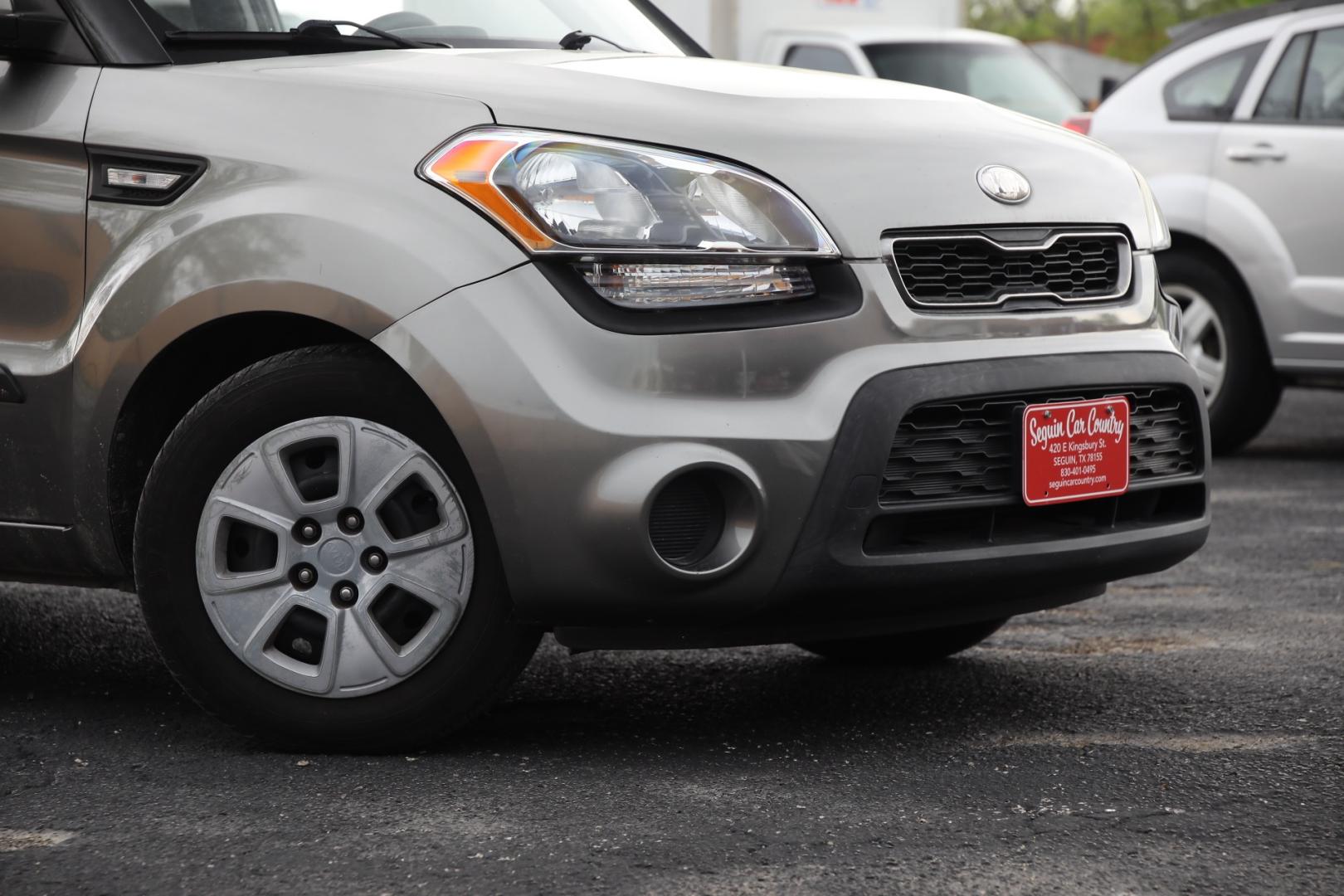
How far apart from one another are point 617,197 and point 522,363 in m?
0.33

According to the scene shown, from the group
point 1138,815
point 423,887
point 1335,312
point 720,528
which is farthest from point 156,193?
point 1335,312

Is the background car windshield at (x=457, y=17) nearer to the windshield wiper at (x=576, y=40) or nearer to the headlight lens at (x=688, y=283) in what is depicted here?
the windshield wiper at (x=576, y=40)

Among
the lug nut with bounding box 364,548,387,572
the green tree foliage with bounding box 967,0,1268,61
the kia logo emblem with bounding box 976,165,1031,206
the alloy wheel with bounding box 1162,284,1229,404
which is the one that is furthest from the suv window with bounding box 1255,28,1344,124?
the green tree foliage with bounding box 967,0,1268,61

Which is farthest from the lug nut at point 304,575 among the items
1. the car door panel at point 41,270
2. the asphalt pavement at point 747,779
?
the car door panel at point 41,270

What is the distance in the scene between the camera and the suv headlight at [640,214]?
311cm

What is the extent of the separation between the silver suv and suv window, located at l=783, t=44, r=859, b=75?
445 cm

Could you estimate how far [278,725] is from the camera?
3.33 metres

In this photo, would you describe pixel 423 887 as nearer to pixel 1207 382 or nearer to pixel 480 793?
pixel 480 793

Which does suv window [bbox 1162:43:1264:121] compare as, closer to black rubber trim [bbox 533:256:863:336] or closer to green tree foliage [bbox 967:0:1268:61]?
black rubber trim [bbox 533:256:863:336]

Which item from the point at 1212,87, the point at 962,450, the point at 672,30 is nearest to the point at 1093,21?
the point at 1212,87

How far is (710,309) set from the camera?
10.3 ft

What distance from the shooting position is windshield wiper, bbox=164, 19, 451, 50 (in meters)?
3.56

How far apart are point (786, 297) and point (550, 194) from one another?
0.42m

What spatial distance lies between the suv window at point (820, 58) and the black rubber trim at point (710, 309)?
30.1ft
